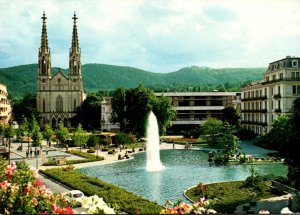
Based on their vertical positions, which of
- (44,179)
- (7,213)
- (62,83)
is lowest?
(44,179)

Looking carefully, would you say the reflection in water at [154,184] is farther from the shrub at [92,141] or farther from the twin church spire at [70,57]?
the twin church spire at [70,57]

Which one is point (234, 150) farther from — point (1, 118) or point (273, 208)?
point (1, 118)

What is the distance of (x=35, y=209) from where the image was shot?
53.9ft

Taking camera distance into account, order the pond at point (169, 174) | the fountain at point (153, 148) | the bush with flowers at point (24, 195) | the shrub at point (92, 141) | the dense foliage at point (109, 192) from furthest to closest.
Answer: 1. the shrub at point (92, 141)
2. the fountain at point (153, 148)
3. the pond at point (169, 174)
4. the dense foliage at point (109, 192)
5. the bush with flowers at point (24, 195)

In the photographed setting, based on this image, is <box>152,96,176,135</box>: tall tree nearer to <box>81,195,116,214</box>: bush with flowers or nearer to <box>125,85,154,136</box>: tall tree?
<box>125,85,154,136</box>: tall tree

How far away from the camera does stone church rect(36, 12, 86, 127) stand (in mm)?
119812

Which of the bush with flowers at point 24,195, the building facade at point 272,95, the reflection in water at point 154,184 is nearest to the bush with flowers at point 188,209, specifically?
the bush with flowers at point 24,195

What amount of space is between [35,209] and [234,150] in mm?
34962

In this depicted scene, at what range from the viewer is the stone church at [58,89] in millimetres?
119812

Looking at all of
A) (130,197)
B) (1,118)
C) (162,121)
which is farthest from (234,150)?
(1,118)

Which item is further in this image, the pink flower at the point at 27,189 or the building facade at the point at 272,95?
the building facade at the point at 272,95

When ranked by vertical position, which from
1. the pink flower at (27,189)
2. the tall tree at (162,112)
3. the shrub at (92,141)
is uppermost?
the tall tree at (162,112)

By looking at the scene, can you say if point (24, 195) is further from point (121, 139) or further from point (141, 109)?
point (141, 109)

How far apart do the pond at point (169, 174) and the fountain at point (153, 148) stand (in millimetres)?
769
